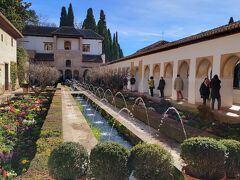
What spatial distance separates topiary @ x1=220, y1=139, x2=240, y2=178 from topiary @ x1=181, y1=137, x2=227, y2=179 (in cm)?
23

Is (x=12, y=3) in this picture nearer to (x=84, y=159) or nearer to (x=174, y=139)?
(x=174, y=139)

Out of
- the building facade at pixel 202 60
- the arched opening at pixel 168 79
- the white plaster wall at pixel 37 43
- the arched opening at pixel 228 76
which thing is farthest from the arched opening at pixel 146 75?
the white plaster wall at pixel 37 43

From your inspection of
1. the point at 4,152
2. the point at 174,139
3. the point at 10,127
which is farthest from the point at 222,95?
the point at 4,152

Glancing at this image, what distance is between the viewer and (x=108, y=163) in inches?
158

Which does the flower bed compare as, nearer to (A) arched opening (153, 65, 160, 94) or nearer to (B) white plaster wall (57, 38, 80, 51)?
(A) arched opening (153, 65, 160, 94)

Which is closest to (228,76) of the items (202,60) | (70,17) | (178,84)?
(202,60)

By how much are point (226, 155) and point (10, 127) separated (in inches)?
225

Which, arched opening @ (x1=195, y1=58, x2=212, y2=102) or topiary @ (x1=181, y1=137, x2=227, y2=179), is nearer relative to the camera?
topiary @ (x1=181, y1=137, x2=227, y2=179)

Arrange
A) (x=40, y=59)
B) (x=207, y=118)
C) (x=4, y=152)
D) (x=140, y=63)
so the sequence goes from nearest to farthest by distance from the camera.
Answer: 1. (x=4, y=152)
2. (x=207, y=118)
3. (x=140, y=63)
4. (x=40, y=59)

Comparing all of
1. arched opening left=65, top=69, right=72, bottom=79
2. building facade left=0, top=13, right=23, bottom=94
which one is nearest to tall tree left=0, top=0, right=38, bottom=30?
building facade left=0, top=13, right=23, bottom=94

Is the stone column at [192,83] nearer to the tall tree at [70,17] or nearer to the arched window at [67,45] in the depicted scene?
the arched window at [67,45]

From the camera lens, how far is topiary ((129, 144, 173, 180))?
4.05 m

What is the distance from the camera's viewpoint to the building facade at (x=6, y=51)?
62.9ft

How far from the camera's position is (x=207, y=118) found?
10.1m
